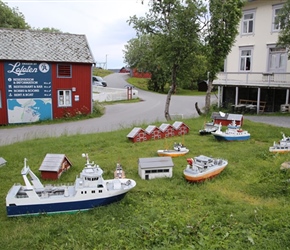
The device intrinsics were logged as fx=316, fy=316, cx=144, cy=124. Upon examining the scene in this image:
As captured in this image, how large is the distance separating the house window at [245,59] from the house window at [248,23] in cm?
155

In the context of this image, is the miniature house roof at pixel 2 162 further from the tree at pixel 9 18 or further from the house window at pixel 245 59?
the tree at pixel 9 18

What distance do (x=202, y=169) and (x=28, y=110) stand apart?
1767cm

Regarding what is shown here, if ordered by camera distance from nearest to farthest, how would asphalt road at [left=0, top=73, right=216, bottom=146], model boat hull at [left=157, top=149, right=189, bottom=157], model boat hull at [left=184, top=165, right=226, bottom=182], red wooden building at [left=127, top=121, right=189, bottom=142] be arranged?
model boat hull at [left=184, top=165, right=226, bottom=182] < model boat hull at [left=157, top=149, right=189, bottom=157] < red wooden building at [left=127, top=121, right=189, bottom=142] < asphalt road at [left=0, top=73, right=216, bottom=146]

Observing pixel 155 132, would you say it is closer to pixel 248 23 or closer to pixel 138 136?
pixel 138 136

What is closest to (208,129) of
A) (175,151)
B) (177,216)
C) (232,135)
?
(232,135)

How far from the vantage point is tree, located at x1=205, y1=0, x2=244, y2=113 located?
20497mm

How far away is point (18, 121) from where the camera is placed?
23.1 metres

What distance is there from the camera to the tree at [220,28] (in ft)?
67.2

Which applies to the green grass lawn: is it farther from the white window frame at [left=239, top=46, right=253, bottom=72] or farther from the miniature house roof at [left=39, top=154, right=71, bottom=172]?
the white window frame at [left=239, top=46, right=253, bottom=72]

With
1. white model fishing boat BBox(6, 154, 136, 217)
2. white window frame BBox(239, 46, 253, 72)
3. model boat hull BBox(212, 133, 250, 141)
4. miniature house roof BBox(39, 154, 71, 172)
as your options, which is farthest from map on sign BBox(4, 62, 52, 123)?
white model fishing boat BBox(6, 154, 136, 217)

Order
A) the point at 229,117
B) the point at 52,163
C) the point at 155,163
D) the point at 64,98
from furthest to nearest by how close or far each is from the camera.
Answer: the point at 64,98 < the point at 229,117 < the point at 52,163 < the point at 155,163

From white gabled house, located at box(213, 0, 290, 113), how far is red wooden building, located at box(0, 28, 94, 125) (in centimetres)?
1232

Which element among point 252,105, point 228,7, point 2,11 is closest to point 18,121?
point 228,7

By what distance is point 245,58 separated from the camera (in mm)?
28266
